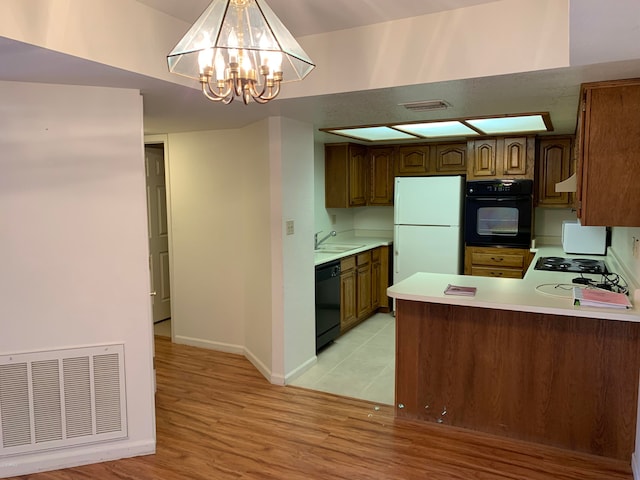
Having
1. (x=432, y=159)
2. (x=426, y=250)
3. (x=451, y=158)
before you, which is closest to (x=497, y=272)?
(x=426, y=250)

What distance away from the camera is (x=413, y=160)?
18.5ft

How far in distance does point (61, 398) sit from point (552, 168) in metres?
4.85

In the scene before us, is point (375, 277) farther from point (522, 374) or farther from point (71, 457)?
point (71, 457)

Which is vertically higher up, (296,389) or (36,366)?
(36,366)

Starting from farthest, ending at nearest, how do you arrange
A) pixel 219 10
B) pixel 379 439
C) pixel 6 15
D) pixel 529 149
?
pixel 529 149 → pixel 379 439 → pixel 6 15 → pixel 219 10

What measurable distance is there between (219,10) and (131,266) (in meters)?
1.65

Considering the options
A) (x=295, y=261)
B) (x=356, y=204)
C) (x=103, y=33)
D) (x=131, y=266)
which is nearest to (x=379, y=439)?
(x=295, y=261)

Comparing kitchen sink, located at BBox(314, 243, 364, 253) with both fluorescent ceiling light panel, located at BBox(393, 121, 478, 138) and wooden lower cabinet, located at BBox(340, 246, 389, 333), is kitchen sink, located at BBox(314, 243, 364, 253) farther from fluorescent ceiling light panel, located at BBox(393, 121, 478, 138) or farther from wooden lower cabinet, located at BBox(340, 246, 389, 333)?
fluorescent ceiling light panel, located at BBox(393, 121, 478, 138)

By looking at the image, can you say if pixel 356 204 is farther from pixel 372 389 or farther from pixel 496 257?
pixel 372 389

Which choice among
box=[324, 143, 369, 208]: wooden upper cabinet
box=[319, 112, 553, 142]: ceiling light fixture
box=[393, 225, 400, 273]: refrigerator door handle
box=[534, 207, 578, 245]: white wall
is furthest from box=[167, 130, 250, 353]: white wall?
box=[534, 207, 578, 245]: white wall

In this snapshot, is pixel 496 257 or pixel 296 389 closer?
pixel 296 389

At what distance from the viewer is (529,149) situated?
193 inches

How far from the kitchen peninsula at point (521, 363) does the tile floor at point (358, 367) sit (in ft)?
1.68

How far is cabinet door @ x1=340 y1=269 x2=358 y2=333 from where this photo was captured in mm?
4863
